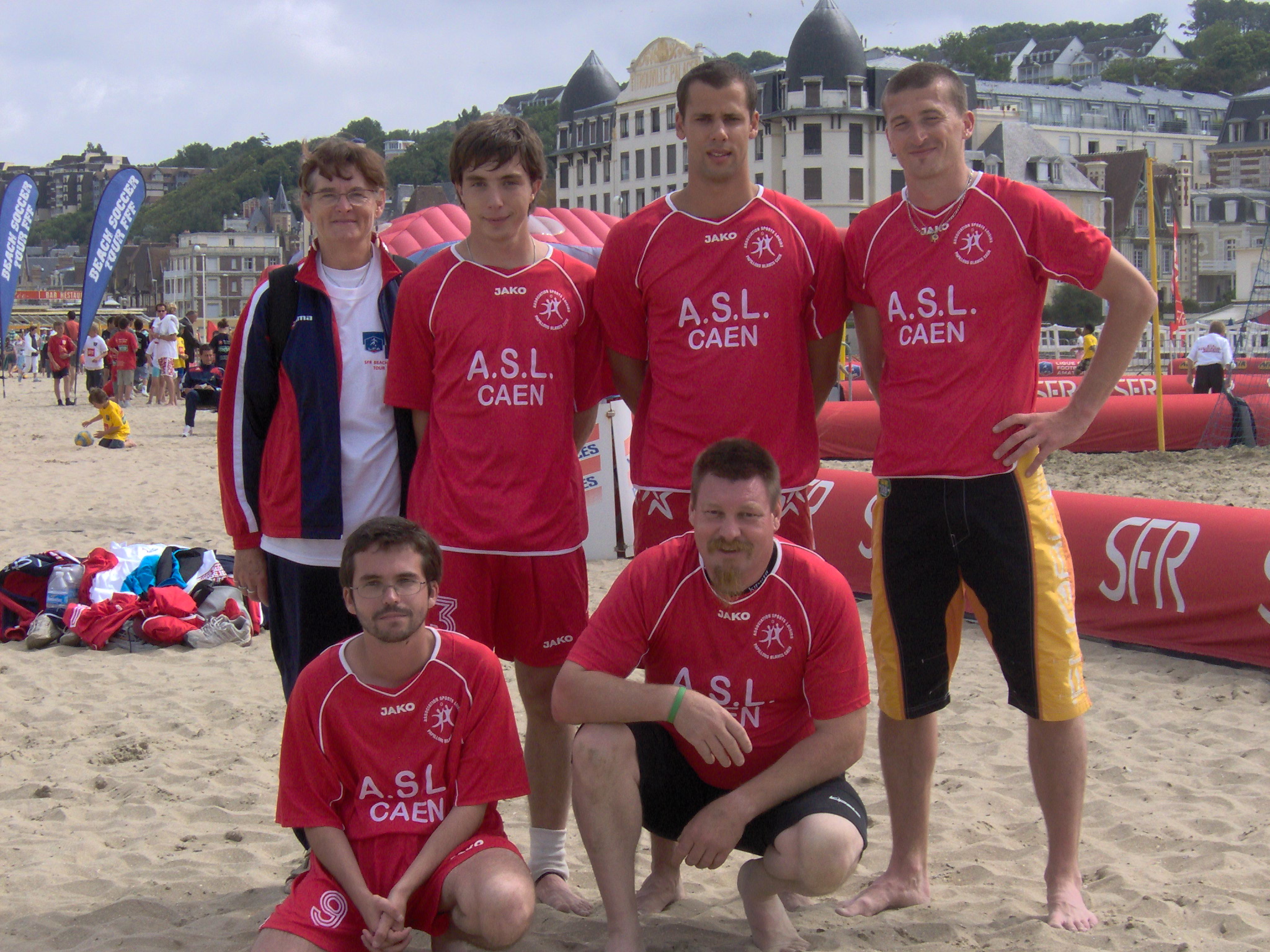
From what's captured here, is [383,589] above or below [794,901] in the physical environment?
above

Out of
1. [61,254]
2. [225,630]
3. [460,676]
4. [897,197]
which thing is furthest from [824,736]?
[61,254]

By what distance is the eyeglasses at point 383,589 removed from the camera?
2.78m

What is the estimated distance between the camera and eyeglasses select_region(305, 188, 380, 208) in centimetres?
327

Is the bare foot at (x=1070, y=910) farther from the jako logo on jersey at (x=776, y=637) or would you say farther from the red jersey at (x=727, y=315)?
the red jersey at (x=727, y=315)

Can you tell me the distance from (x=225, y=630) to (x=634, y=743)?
4.24m

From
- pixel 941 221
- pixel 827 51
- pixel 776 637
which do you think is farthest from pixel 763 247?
pixel 827 51

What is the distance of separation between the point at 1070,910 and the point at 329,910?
75.3 inches

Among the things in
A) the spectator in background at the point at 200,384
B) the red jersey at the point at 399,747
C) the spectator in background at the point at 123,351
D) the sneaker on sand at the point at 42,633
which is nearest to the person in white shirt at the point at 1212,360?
the spectator in background at the point at 200,384

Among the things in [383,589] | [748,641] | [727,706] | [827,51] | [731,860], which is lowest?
[731,860]

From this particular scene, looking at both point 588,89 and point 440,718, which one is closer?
point 440,718

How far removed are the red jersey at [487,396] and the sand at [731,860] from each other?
1105mm

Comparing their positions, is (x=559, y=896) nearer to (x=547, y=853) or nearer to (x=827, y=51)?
(x=547, y=853)

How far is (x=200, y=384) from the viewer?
18.7 meters

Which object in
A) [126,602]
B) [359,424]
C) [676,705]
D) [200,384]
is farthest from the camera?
[200,384]
